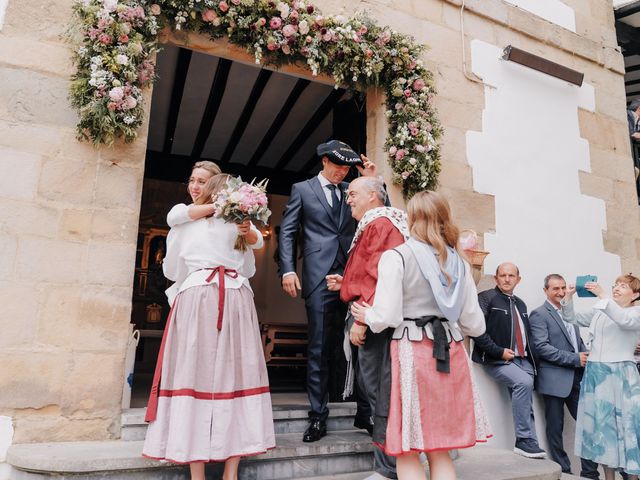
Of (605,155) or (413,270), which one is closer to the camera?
(413,270)

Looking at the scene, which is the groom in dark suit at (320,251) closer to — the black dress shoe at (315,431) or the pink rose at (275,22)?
the black dress shoe at (315,431)

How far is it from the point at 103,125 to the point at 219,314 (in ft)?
4.59

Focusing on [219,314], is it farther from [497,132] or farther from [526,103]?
[526,103]

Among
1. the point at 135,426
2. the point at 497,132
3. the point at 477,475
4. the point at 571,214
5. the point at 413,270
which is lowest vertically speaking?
the point at 477,475

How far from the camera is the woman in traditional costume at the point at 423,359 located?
7.10ft

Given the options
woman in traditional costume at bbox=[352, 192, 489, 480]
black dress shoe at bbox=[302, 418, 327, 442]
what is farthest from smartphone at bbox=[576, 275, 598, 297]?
black dress shoe at bbox=[302, 418, 327, 442]

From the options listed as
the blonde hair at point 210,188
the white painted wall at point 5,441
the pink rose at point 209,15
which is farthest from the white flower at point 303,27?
the white painted wall at point 5,441

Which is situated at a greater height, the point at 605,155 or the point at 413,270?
the point at 605,155

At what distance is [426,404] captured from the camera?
85.6 inches

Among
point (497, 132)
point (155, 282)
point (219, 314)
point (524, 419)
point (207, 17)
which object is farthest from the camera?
point (155, 282)

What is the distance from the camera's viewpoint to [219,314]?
2541mm

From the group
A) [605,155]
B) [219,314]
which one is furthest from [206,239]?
[605,155]

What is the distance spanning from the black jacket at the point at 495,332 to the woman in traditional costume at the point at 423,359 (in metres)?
1.55

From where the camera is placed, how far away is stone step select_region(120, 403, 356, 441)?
9.59ft
